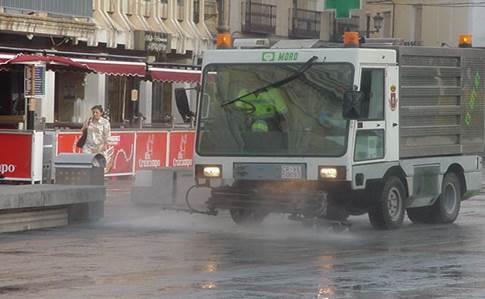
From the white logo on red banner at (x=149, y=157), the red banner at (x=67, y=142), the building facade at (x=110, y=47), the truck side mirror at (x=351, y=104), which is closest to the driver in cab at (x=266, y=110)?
the truck side mirror at (x=351, y=104)

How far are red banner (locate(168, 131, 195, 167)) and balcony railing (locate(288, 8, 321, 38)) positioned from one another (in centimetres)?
1906

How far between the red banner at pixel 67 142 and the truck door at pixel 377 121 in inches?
448

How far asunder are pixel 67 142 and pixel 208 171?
1102cm

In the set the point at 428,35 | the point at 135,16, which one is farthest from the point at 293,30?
the point at 428,35

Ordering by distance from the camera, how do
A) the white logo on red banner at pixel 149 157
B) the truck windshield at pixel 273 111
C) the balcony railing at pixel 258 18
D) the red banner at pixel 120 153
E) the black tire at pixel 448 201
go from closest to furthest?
the truck windshield at pixel 273 111 < the black tire at pixel 448 201 < the red banner at pixel 120 153 < the white logo on red banner at pixel 149 157 < the balcony railing at pixel 258 18

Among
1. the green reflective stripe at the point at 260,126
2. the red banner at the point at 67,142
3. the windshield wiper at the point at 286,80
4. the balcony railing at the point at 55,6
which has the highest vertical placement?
the balcony railing at the point at 55,6

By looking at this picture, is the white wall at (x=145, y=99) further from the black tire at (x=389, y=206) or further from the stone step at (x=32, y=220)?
the black tire at (x=389, y=206)

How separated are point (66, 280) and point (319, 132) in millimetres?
5989

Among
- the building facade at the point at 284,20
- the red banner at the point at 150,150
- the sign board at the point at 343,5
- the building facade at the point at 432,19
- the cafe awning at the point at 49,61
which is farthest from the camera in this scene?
the building facade at the point at 432,19

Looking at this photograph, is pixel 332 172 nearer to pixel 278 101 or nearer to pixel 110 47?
pixel 278 101

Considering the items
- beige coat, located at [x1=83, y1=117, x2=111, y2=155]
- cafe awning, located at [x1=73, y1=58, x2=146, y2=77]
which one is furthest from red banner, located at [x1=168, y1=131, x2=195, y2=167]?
beige coat, located at [x1=83, y1=117, x2=111, y2=155]

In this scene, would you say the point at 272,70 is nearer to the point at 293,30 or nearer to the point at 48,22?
the point at 48,22

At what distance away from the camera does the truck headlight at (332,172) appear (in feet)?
56.3

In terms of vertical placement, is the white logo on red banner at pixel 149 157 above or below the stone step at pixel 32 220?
above
